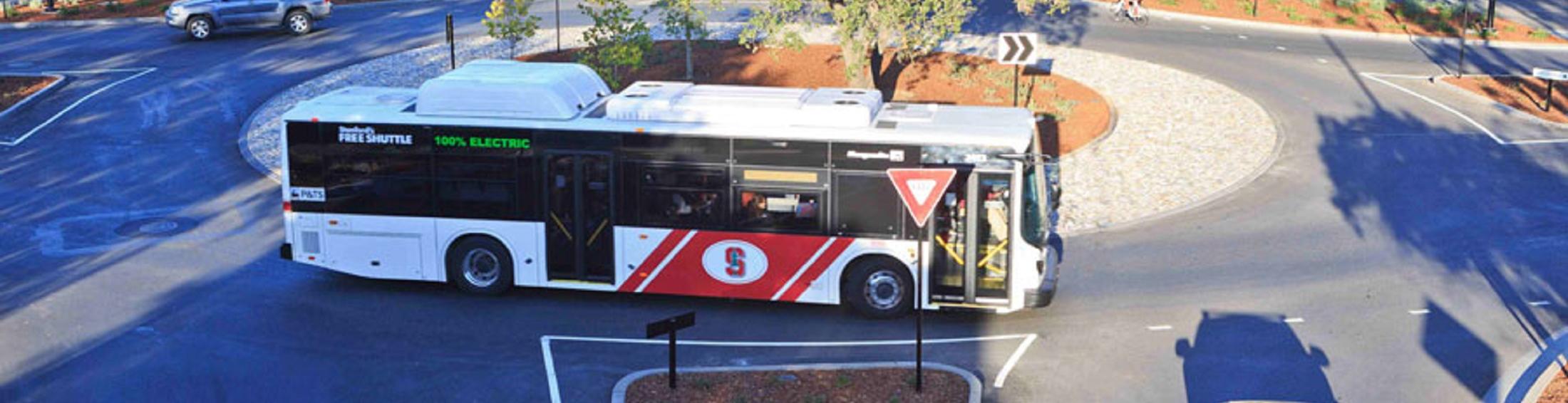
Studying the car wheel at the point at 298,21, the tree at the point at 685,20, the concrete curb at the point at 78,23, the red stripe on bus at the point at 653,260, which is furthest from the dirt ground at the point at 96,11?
the red stripe on bus at the point at 653,260

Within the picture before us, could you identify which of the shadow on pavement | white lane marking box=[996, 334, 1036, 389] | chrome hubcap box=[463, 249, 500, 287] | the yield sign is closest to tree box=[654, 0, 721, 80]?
chrome hubcap box=[463, 249, 500, 287]

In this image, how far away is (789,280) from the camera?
1839 cm

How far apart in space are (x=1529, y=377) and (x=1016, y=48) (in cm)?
1039

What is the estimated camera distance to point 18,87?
107 ft

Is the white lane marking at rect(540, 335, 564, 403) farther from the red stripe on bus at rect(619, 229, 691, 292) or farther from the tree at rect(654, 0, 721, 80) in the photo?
the tree at rect(654, 0, 721, 80)

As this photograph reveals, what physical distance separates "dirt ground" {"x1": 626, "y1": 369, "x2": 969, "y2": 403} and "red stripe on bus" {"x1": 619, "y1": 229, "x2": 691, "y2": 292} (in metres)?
2.82

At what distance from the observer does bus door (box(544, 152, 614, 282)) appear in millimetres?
18500

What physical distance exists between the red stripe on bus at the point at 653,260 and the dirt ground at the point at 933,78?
10531mm

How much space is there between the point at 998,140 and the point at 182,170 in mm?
16034

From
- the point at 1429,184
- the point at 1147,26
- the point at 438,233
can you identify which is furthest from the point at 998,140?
the point at 1147,26

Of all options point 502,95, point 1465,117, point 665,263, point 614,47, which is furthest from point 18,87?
point 1465,117

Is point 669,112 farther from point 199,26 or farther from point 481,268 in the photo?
point 199,26

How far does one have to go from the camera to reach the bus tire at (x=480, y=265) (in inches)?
757

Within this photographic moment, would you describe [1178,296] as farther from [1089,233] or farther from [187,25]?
[187,25]
